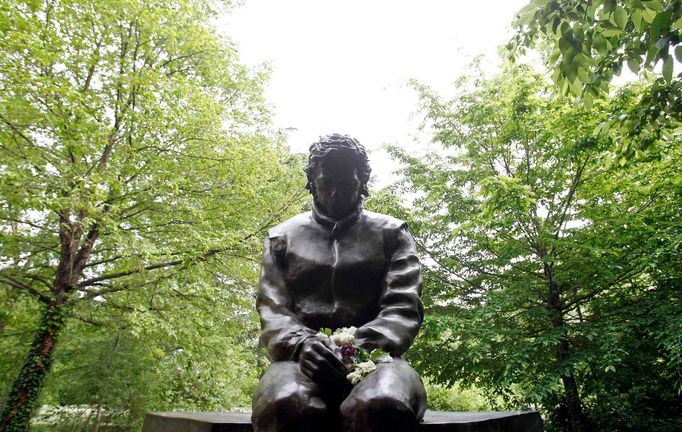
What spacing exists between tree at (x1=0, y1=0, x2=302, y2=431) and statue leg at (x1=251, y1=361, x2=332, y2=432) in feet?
17.4

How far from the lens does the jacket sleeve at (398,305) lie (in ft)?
7.41

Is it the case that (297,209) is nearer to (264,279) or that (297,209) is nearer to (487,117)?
(487,117)

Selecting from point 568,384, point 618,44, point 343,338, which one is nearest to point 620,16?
point 618,44

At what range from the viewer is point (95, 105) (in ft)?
25.1

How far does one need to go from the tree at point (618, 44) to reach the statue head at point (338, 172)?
1499 millimetres

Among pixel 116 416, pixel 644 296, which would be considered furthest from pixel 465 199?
pixel 116 416

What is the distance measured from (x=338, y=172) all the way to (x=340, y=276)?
0.58 metres

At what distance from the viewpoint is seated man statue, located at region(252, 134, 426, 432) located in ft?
6.62

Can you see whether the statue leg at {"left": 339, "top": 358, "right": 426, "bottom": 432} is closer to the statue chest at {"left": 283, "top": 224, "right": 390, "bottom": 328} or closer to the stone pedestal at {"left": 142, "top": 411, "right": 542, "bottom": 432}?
the stone pedestal at {"left": 142, "top": 411, "right": 542, "bottom": 432}

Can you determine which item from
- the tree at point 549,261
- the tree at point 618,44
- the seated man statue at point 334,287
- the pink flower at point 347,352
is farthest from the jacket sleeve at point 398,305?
the tree at point 549,261

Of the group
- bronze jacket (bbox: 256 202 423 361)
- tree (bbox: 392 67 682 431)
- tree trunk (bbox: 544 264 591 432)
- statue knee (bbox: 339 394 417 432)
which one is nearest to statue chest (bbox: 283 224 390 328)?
bronze jacket (bbox: 256 202 423 361)

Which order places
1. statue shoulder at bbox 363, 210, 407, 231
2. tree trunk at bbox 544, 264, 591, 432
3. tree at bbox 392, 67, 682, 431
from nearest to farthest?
statue shoulder at bbox 363, 210, 407, 231
tree at bbox 392, 67, 682, 431
tree trunk at bbox 544, 264, 591, 432

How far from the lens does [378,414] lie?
1808 mm

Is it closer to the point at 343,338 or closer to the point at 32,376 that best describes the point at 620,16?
the point at 343,338
